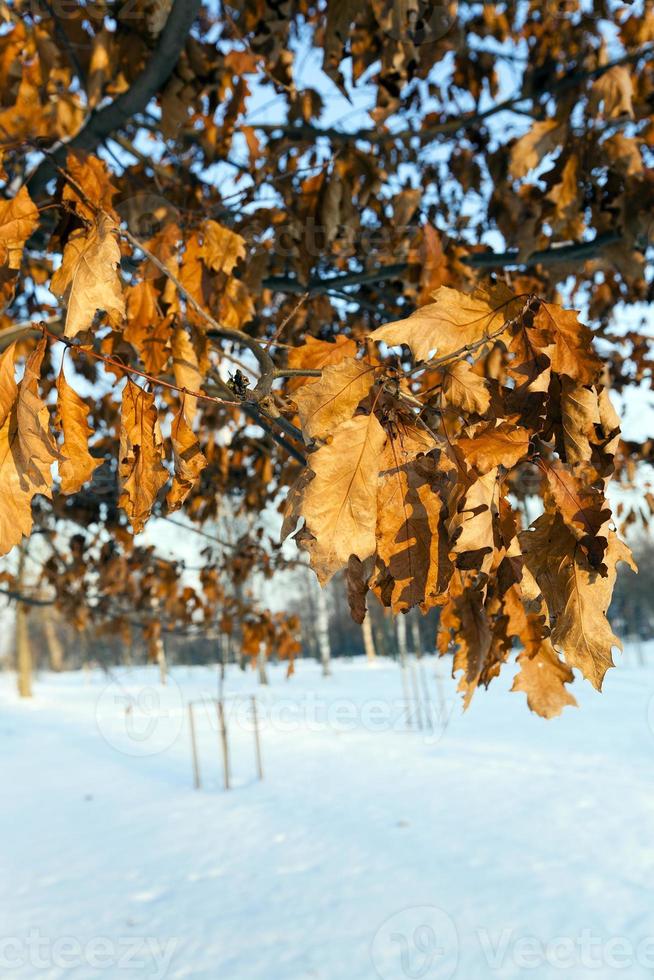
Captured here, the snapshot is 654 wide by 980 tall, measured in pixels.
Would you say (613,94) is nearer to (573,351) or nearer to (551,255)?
(551,255)

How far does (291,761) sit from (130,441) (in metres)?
9.22

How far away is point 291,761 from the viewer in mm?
9312

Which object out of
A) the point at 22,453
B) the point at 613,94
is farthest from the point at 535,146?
the point at 22,453

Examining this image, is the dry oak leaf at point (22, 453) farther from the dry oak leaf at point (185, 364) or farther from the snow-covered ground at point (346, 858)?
the snow-covered ground at point (346, 858)

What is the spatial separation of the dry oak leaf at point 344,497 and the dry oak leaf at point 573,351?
279 millimetres

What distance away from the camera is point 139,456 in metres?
0.99

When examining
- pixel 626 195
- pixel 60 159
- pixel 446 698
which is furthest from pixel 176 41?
pixel 446 698

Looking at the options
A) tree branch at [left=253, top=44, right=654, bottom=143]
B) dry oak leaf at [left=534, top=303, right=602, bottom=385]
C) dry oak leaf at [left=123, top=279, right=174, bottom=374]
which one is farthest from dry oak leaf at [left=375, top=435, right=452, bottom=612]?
tree branch at [left=253, top=44, right=654, bottom=143]

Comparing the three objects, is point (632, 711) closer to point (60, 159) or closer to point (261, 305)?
point (261, 305)

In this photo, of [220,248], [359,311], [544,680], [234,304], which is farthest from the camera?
[359,311]

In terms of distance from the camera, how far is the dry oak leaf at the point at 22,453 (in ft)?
2.79

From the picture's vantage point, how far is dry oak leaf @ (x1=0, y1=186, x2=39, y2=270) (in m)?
1.13

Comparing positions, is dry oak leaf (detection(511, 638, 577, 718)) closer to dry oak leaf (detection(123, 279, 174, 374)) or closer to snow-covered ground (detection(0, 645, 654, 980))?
dry oak leaf (detection(123, 279, 174, 374))

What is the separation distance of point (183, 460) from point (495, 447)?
449mm
